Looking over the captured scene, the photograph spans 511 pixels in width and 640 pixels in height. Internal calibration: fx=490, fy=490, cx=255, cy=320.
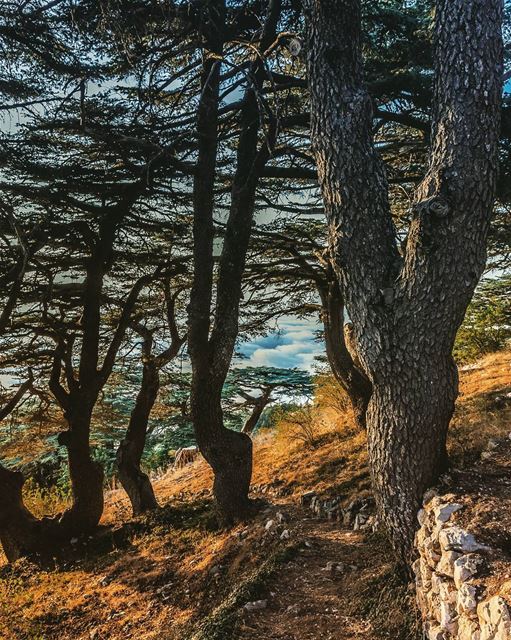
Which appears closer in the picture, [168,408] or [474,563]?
[474,563]

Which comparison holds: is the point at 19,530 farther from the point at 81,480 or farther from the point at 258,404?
the point at 258,404

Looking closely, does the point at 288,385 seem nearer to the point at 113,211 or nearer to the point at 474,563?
the point at 113,211

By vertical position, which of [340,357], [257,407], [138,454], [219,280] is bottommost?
[257,407]

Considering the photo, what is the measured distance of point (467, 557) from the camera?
2525 millimetres

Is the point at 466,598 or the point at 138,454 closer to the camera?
the point at 466,598

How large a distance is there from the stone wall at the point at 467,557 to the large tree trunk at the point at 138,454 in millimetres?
5118

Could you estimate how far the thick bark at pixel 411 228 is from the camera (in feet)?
10.3

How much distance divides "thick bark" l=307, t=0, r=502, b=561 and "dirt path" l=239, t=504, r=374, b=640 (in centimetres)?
56

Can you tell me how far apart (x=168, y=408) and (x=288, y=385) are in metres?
3.30

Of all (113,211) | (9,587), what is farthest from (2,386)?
(113,211)

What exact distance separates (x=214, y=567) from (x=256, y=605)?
127 centimetres

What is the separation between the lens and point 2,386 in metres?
7.84

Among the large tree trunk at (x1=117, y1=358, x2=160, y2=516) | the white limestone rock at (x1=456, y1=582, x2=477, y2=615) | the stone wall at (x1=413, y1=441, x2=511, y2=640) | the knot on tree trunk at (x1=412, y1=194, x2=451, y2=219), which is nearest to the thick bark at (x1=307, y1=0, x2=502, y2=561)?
the knot on tree trunk at (x1=412, y1=194, x2=451, y2=219)

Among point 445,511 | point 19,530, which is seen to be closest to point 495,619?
point 445,511
